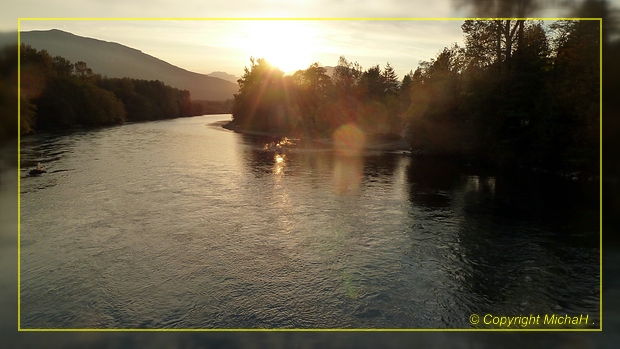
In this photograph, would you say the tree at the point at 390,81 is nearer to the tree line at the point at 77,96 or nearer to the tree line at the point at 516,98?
the tree line at the point at 516,98

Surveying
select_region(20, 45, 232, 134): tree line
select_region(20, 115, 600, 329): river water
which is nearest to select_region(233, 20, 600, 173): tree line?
select_region(20, 115, 600, 329): river water

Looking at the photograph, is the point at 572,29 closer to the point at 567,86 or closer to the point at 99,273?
the point at 567,86

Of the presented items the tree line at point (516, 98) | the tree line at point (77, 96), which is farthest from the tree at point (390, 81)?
the tree line at point (77, 96)

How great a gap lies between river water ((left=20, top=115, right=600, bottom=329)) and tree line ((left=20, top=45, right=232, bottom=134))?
80.5ft

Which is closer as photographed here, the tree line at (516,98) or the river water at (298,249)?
the river water at (298,249)

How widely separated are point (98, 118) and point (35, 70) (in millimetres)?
12006

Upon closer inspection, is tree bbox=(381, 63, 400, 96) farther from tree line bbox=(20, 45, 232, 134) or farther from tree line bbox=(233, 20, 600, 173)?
tree line bbox=(20, 45, 232, 134)

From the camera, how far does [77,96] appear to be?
5953 cm

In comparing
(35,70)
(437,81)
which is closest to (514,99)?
(437,81)

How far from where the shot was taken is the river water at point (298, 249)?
10.4 metres

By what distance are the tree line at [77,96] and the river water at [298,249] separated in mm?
24532

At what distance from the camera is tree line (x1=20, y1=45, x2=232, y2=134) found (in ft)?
168

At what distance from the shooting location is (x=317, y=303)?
10.7 metres

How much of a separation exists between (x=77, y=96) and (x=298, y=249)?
2193 inches
